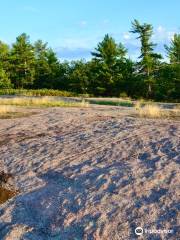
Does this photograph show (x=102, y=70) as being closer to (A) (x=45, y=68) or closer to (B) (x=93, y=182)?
(A) (x=45, y=68)

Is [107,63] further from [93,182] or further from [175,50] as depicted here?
[93,182]

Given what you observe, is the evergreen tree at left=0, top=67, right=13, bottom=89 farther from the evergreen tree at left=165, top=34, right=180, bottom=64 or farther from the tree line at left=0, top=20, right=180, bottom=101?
the evergreen tree at left=165, top=34, right=180, bottom=64

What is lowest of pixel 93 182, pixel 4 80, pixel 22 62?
pixel 93 182

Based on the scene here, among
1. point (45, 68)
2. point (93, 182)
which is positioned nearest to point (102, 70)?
point (45, 68)

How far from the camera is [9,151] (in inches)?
390

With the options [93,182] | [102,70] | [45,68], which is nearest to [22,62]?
[45,68]

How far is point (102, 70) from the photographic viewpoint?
6862 cm

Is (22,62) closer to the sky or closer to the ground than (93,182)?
closer to the sky

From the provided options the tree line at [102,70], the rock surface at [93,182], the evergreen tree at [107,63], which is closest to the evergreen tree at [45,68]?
the tree line at [102,70]

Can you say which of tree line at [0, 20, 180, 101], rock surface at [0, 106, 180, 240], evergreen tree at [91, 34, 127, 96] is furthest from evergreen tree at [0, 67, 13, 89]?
rock surface at [0, 106, 180, 240]

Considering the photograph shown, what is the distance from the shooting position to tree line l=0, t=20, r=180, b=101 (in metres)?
64.0

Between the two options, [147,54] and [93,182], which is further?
[147,54]

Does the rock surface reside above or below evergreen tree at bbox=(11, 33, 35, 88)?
below

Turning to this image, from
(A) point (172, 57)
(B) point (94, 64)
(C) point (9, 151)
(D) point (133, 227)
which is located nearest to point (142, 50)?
(A) point (172, 57)
